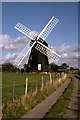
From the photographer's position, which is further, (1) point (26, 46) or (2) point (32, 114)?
(1) point (26, 46)

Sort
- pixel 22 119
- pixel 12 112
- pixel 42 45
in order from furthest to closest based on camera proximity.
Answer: pixel 42 45
pixel 12 112
pixel 22 119

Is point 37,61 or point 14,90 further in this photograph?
point 37,61

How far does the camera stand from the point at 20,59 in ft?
115

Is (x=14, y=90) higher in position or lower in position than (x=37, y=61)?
lower

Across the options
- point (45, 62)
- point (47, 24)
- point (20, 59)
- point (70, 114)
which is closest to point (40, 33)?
point (47, 24)

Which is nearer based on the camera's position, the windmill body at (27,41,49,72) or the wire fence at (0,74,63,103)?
the wire fence at (0,74,63,103)

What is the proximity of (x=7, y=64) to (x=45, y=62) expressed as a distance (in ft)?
163

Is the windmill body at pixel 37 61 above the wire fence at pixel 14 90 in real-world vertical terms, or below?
above

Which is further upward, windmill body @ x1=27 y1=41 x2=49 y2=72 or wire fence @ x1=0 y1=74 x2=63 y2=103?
windmill body @ x1=27 y1=41 x2=49 y2=72

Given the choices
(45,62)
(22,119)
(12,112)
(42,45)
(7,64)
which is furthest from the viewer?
(7,64)

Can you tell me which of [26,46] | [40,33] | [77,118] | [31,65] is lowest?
[77,118]

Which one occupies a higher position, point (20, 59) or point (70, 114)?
point (20, 59)

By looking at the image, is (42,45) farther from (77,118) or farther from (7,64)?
(7,64)

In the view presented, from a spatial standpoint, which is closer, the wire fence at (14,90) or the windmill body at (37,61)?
the wire fence at (14,90)
